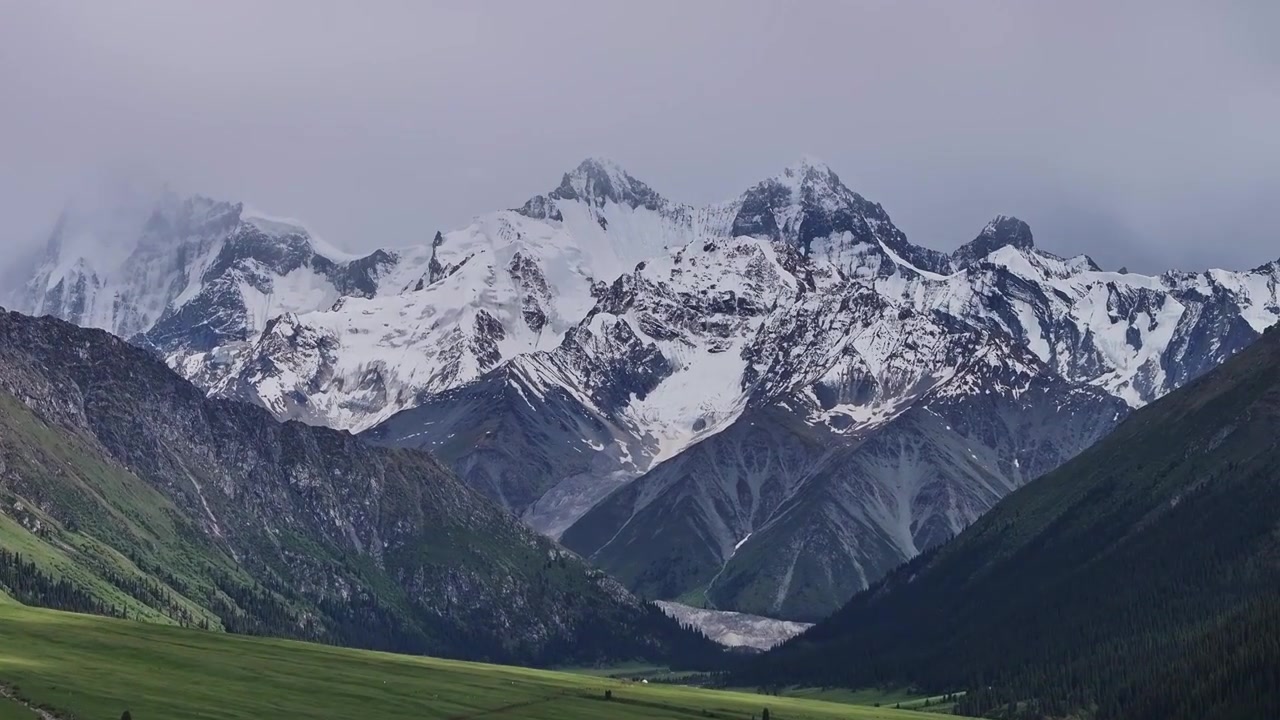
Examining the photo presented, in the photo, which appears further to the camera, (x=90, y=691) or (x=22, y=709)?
(x=90, y=691)

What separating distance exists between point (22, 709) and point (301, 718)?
104ft

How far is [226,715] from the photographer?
19188 centimetres

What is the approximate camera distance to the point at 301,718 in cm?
19938

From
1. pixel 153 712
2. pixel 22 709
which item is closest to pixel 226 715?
pixel 153 712

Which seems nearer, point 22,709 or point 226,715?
point 22,709

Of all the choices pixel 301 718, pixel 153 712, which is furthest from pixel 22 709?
pixel 301 718

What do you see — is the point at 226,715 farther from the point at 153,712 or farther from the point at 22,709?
the point at 22,709

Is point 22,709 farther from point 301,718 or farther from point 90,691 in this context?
point 301,718

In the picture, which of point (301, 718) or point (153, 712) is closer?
point (153, 712)

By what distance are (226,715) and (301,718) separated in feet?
32.6

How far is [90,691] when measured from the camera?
19512 cm

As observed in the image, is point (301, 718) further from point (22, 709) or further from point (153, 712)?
point (22, 709)

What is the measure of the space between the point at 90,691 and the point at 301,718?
21807mm

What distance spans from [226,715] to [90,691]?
15263mm
